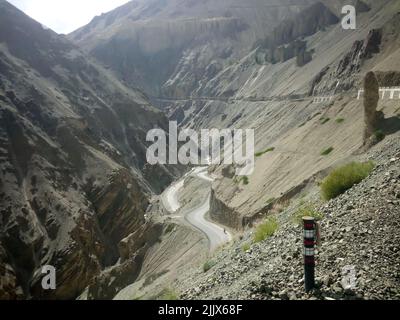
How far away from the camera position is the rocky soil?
8.77m

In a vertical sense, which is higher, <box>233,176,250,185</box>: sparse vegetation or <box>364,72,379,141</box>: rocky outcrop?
<box>233,176,250,185</box>: sparse vegetation

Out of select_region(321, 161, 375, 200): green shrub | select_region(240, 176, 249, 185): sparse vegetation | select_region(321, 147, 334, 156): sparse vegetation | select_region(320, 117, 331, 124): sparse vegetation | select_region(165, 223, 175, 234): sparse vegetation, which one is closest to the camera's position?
select_region(321, 161, 375, 200): green shrub

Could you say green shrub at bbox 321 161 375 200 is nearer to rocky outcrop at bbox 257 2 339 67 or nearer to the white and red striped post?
the white and red striped post

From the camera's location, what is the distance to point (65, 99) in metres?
89.4

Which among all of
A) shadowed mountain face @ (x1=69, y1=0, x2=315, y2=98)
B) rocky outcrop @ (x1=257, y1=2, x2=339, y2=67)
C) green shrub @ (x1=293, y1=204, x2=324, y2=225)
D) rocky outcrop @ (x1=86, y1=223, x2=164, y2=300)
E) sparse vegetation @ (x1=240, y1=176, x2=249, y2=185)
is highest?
shadowed mountain face @ (x1=69, y1=0, x2=315, y2=98)

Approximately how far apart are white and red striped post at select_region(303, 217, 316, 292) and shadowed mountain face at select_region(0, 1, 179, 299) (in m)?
42.1

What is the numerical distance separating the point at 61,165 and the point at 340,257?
201 ft

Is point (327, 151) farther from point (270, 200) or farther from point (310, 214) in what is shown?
point (310, 214)

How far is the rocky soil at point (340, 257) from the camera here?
8.77 meters

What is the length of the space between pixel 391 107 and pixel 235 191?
53.8 feet

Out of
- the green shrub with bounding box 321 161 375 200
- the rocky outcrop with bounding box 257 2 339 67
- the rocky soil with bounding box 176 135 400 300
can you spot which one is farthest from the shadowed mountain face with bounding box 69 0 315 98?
the rocky soil with bounding box 176 135 400 300

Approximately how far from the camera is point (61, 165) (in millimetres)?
66188

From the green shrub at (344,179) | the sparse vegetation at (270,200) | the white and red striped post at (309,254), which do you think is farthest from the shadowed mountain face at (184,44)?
the white and red striped post at (309,254)

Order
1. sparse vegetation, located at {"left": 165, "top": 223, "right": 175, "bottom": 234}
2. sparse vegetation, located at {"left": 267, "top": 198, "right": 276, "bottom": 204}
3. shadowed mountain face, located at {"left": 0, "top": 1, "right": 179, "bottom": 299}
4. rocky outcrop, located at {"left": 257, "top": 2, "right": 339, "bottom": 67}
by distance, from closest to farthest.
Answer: sparse vegetation, located at {"left": 267, "top": 198, "right": 276, "bottom": 204} → sparse vegetation, located at {"left": 165, "top": 223, "right": 175, "bottom": 234} → shadowed mountain face, located at {"left": 0, "top": 1, "right": 179, "bottom": 299} → rocky outcrop, located at {"left": 257, "top": 2, "right": 339, "bottom": 67}
